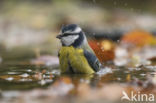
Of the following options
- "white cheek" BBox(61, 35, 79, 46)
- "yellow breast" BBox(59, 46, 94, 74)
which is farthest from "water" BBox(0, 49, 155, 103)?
"white cheek" BBox(61, 35, 79, 46)

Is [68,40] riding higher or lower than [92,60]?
higher

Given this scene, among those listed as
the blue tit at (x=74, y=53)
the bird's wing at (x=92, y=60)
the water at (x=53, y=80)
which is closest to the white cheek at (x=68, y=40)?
the blue tit at (x=74, y=53)

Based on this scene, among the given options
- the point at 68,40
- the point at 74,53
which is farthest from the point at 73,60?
the point at 68,40

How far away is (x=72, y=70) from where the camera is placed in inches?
164

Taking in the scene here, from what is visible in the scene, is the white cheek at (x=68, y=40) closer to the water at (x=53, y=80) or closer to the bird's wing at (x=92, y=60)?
the bird's wing at (x=92, y=60)

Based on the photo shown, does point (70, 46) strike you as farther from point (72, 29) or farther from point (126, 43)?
point (126, 43)

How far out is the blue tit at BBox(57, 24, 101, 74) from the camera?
4.12 meters

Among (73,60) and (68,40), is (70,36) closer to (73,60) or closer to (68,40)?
(68,40)

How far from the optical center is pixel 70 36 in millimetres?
4215

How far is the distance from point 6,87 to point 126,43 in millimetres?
5862

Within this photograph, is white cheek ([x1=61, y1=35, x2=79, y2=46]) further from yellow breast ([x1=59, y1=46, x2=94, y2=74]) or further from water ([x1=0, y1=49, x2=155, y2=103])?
water ([x1=0, y1=49, x2=155, y2=103])

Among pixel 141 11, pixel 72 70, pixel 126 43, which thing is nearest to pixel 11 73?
pixel 72 70

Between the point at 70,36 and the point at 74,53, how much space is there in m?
0.22

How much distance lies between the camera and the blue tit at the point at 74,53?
412cm
